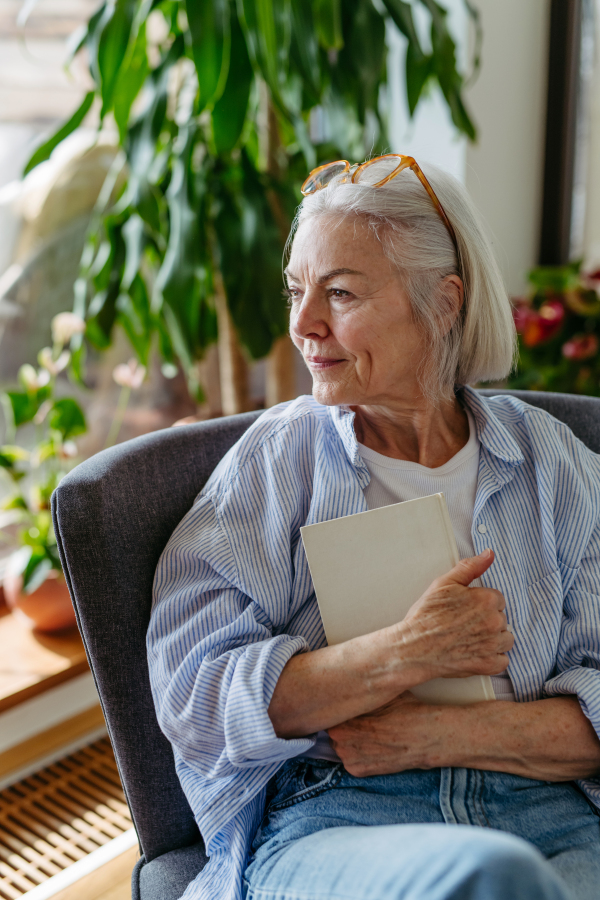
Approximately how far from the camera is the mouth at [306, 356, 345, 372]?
1.05 m

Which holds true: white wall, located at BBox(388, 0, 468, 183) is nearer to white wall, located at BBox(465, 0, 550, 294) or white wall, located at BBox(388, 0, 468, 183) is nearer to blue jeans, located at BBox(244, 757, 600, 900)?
white wall, located at BBox(465, 0, 550, 294)

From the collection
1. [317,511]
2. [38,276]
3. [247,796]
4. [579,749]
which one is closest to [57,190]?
[38,276]

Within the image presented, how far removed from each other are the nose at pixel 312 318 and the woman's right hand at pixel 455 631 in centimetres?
37

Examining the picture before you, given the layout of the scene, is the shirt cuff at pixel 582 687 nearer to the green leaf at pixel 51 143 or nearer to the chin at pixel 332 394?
the chin at pixel 332 394

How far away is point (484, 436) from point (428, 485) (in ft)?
0.39

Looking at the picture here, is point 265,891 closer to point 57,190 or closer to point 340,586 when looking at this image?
point 340,586

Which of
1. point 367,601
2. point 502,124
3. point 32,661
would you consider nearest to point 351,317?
point 367,601

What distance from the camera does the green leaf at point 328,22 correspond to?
1.42 meters

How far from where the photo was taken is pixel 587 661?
40.8 inches

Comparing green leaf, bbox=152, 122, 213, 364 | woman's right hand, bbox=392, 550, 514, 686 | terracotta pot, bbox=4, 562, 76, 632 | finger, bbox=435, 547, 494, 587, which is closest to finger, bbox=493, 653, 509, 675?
woman's right hand, bbox=392, 550, 514, 686

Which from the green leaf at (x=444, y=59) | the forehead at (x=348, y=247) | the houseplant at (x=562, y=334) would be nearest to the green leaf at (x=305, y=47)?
the green leaf at (x=444, y=59)

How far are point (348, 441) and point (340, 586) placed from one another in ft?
0.71

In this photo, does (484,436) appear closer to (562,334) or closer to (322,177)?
(322,177)

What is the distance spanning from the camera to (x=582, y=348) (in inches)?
82.2
